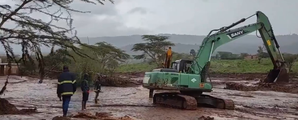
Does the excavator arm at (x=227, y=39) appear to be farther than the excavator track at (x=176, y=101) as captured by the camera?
Yes

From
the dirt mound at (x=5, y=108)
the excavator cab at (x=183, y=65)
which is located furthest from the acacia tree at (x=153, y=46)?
the dirt mound at (x=5, y=108)

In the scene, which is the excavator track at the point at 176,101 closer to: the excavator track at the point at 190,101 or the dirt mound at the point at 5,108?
the excavator track at the point at 190,101

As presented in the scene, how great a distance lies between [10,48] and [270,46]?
1567cm

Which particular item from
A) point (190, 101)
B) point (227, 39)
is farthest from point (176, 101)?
point (227, 39)

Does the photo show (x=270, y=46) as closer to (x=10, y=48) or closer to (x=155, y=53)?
(x=10, y=48)

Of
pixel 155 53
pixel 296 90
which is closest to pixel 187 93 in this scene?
pixel 296 90

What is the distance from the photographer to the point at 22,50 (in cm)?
1091

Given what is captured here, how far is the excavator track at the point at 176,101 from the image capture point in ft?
56.1

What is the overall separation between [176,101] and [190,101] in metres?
1.14

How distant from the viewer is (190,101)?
1709cm

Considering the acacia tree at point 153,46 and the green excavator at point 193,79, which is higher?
the acacia tree at point 153,46

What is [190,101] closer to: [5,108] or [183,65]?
[183,65]

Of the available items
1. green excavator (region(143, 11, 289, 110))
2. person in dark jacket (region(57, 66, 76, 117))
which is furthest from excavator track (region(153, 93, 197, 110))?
person in dark jacket (region(57, 66, 76, 117))

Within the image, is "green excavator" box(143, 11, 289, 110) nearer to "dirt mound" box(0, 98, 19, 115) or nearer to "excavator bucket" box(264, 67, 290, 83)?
"dirt mound" box(0, 98, 19, 115)
